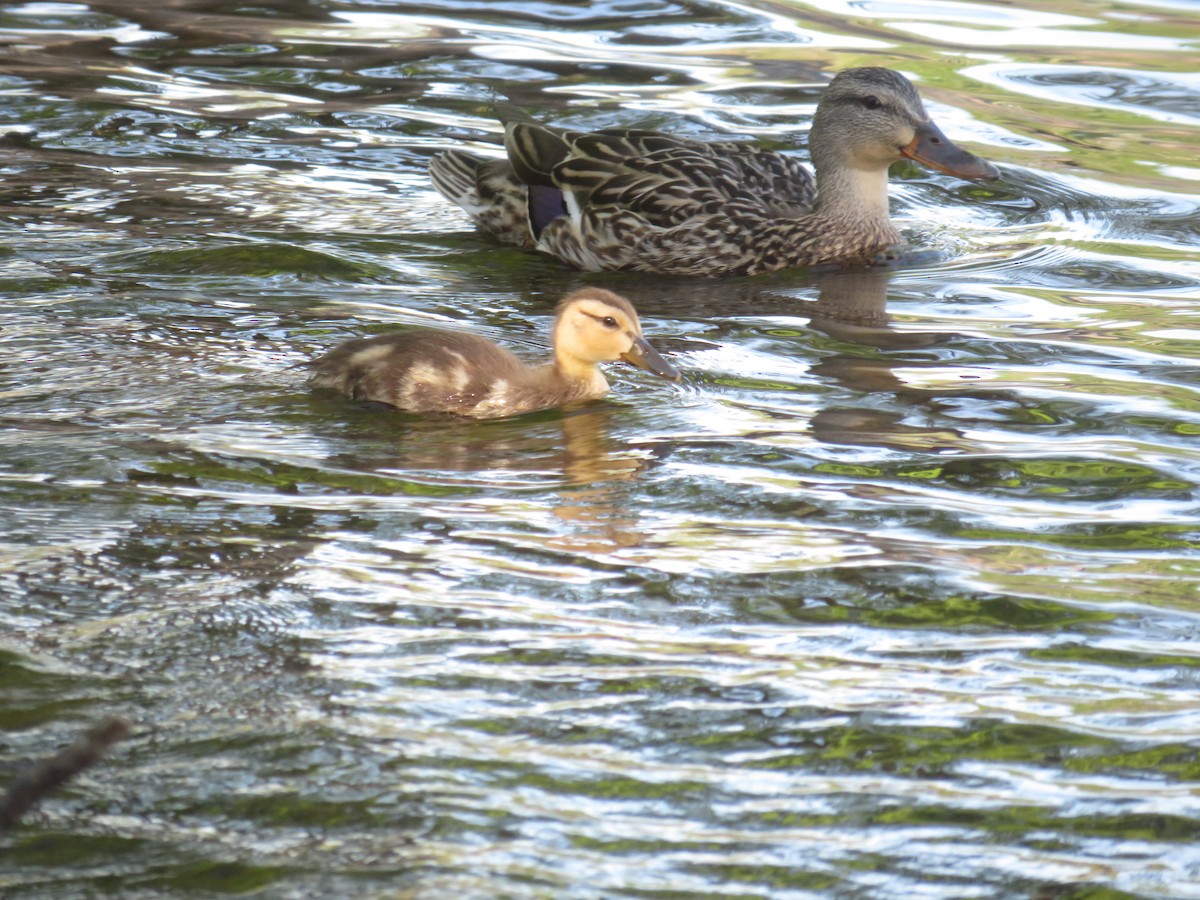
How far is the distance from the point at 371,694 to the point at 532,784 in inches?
19.8

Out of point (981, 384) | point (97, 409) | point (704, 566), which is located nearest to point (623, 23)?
point (981, 384)

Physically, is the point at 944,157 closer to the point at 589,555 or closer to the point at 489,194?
the point at 489,194

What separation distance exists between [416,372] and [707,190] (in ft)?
9.10

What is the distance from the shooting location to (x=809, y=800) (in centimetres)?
364

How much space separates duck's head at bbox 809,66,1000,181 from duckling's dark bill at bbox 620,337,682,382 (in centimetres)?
277

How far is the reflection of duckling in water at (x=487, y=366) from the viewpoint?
6094 millimetres

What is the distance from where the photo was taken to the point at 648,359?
6.37m

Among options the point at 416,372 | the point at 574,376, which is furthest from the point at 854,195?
the point at 416,372

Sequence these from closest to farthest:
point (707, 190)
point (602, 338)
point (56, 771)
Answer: point (56, 771) < point (602, 338) < point (707, 190)

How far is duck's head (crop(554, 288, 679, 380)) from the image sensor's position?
20.7 ft

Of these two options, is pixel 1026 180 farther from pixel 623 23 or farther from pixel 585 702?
pixel 585 702

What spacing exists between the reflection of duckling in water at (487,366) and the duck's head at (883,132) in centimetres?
274

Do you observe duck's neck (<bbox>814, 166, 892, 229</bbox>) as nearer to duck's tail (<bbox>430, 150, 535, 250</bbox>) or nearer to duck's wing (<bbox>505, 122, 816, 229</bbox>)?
duck's wing (<bbox>505, 122, 816, 229</bbox>)

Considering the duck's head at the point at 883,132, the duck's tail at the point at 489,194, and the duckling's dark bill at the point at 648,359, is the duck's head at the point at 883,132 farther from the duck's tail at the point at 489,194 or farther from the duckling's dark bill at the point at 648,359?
the duckling's dark bill at the point at 648,359
